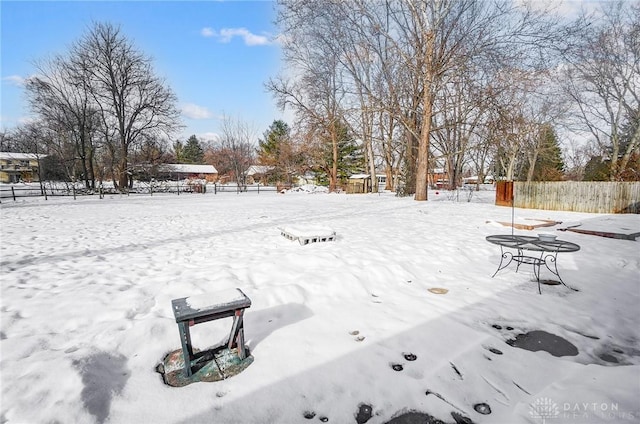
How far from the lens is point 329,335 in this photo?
299 centimetres

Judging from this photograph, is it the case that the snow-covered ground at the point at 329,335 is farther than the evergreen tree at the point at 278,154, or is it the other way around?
the evergreen tree at the point at 278,154

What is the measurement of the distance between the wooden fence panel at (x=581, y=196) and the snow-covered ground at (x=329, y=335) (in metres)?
7.61

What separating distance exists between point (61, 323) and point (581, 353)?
505 centimetres

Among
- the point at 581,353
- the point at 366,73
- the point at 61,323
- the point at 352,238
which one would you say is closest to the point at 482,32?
the point at 366,73

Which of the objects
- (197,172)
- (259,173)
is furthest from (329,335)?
(197,172)

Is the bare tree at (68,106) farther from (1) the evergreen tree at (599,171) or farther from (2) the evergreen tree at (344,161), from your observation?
(1) the evergreen tree at (599,171)

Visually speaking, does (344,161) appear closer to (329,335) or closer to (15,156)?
(329,335)

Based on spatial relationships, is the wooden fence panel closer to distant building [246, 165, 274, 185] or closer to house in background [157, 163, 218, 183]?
distant building [246, 165, 274, 185]

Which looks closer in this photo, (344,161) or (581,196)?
(581,196)

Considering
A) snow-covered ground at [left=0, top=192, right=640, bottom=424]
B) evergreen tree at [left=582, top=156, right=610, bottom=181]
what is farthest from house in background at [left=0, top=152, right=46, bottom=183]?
evergreen tree at [left=582, top=156, right=610, bottom=181]

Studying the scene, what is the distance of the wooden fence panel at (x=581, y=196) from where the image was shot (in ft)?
37.3

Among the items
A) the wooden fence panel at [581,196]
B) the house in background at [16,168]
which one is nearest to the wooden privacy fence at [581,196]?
the wooden fence panel at [581,196]

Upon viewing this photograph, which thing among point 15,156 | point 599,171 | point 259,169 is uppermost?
point 15,156

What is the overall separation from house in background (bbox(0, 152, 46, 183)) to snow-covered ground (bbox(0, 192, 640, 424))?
68783mm
